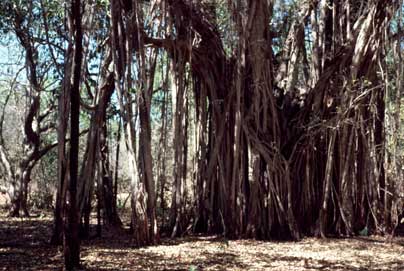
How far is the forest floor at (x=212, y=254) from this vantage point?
4.75m

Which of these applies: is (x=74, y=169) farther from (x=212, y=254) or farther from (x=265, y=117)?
(x=265, y=117)

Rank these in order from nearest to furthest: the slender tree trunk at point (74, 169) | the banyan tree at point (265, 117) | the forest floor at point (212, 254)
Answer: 1. the slender tree trunk at point (74, 169)
2. the forest floor at point (212, 254)
3. the banyan tree at point (265, 117)

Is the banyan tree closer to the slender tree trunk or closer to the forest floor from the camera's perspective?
the forest floor

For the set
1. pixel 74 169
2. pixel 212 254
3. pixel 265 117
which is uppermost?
pixel 265 117

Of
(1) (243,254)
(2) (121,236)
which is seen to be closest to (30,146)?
(2) (121,236)

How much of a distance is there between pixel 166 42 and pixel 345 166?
8.61 ft

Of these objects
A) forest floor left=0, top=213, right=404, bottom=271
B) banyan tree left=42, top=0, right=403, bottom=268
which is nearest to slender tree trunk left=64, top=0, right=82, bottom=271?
forest floor left=0, top=213, right=404, bottom=271

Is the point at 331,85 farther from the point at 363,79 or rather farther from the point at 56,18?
the point at 56,18

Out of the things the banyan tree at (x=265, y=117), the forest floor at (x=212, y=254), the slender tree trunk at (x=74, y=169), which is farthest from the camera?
the banyan tree at (x=265, y=117)

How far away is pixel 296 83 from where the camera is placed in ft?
23.7

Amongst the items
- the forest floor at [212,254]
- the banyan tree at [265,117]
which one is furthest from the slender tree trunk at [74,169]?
the banyan tree at [265,117]

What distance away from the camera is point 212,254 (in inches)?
210

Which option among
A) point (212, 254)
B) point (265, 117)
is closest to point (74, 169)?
point (212, 254)

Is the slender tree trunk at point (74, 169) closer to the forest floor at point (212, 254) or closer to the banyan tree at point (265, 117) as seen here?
the forest floor at point (212, 254)
